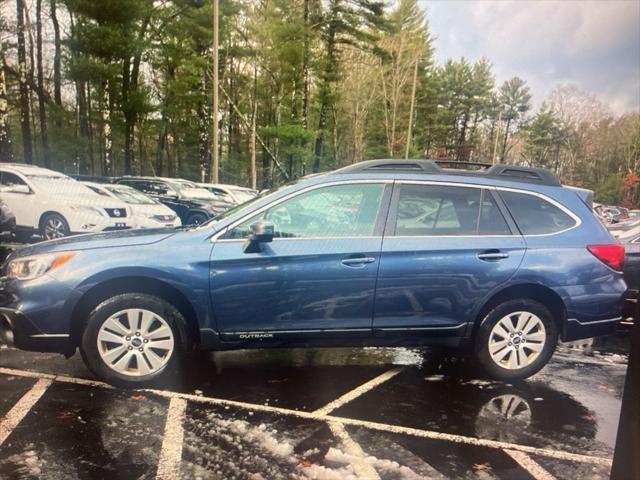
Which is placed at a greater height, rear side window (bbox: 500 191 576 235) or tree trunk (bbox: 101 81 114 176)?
tree trunk (bbox: 101 81 114 176)

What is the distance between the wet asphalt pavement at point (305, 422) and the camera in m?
2.33

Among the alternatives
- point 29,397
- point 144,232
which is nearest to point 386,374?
point 144,232

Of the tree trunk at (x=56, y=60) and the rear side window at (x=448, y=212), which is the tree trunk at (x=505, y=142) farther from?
the tree trunk at (x=56, y=60)

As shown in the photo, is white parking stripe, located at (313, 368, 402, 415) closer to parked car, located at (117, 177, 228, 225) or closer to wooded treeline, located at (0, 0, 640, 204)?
wooded treeline, located at (0, 0, 640, 204)

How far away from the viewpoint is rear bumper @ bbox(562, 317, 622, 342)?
3.50m

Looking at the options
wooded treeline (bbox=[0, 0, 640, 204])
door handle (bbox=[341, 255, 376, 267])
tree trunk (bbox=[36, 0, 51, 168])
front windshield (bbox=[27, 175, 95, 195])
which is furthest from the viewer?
tree trunk (bbox=[36, 0, 51, 168])

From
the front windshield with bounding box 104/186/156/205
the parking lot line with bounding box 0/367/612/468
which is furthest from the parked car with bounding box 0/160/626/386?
the front windshield with bounding box 104/186/156/205

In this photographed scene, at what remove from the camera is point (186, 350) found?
3242 mm

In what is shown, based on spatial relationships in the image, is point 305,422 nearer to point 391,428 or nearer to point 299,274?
point 391,428

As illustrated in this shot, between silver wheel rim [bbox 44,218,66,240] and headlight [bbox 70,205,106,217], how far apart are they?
1.27ft

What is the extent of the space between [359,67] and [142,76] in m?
11.0

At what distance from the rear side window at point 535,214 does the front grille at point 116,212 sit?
7.79 m

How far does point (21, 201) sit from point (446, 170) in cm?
840

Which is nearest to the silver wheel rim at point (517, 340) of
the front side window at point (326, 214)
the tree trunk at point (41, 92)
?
the front side window at point (326, 214)
